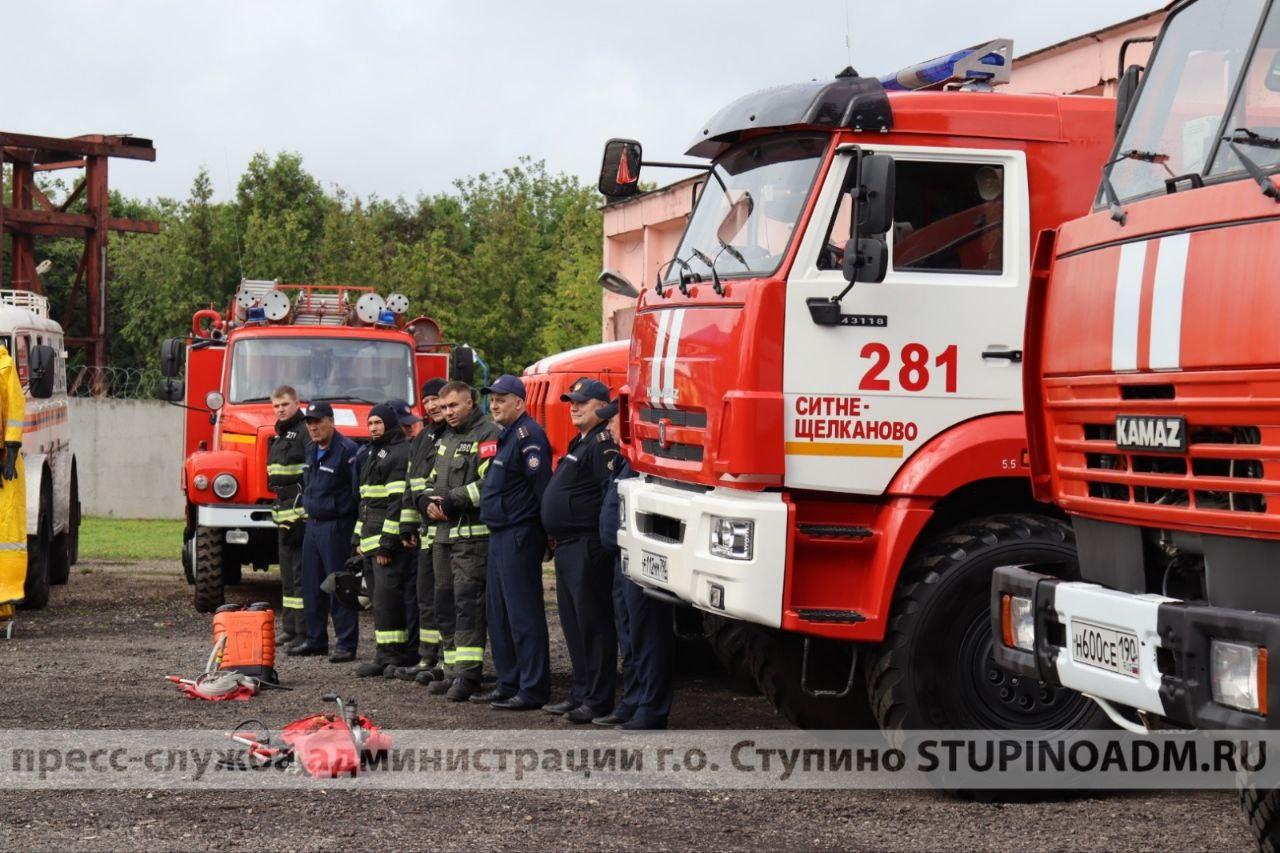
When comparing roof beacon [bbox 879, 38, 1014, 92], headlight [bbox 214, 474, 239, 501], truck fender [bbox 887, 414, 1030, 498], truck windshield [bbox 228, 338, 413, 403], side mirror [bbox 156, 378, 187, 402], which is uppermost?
roof beacon [bbox 879, 38, 1014, 92]

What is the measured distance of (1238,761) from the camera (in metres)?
5.09

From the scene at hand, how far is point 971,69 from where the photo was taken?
26.0 feet

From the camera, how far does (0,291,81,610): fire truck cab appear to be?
13.8 meters

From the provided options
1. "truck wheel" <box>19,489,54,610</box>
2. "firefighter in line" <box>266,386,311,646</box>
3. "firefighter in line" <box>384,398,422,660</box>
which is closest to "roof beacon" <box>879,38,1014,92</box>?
"firefighter in line" <box>384,398,422,660</box>

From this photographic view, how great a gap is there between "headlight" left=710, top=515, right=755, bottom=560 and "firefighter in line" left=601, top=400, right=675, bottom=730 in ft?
4.91

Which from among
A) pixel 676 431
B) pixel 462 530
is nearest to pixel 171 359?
pixel 462 530

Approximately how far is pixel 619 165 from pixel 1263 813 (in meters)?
4.57

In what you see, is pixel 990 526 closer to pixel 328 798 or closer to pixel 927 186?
pixel 927 186

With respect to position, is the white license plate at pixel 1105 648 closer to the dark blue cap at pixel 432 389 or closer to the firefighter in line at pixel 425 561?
the firefighter in line at pixel 425 561

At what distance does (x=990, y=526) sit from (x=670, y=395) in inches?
61.4

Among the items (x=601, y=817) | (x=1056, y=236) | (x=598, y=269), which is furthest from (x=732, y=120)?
(x=598, y=269)

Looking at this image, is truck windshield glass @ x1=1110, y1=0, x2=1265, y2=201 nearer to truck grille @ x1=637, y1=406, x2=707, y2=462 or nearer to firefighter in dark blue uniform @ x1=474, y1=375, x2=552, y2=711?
truck grille @ x1=637, y1=406, x2=707, y2=462

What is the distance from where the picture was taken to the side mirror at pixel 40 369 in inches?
536

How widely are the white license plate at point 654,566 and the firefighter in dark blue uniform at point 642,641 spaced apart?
723 millimetres
